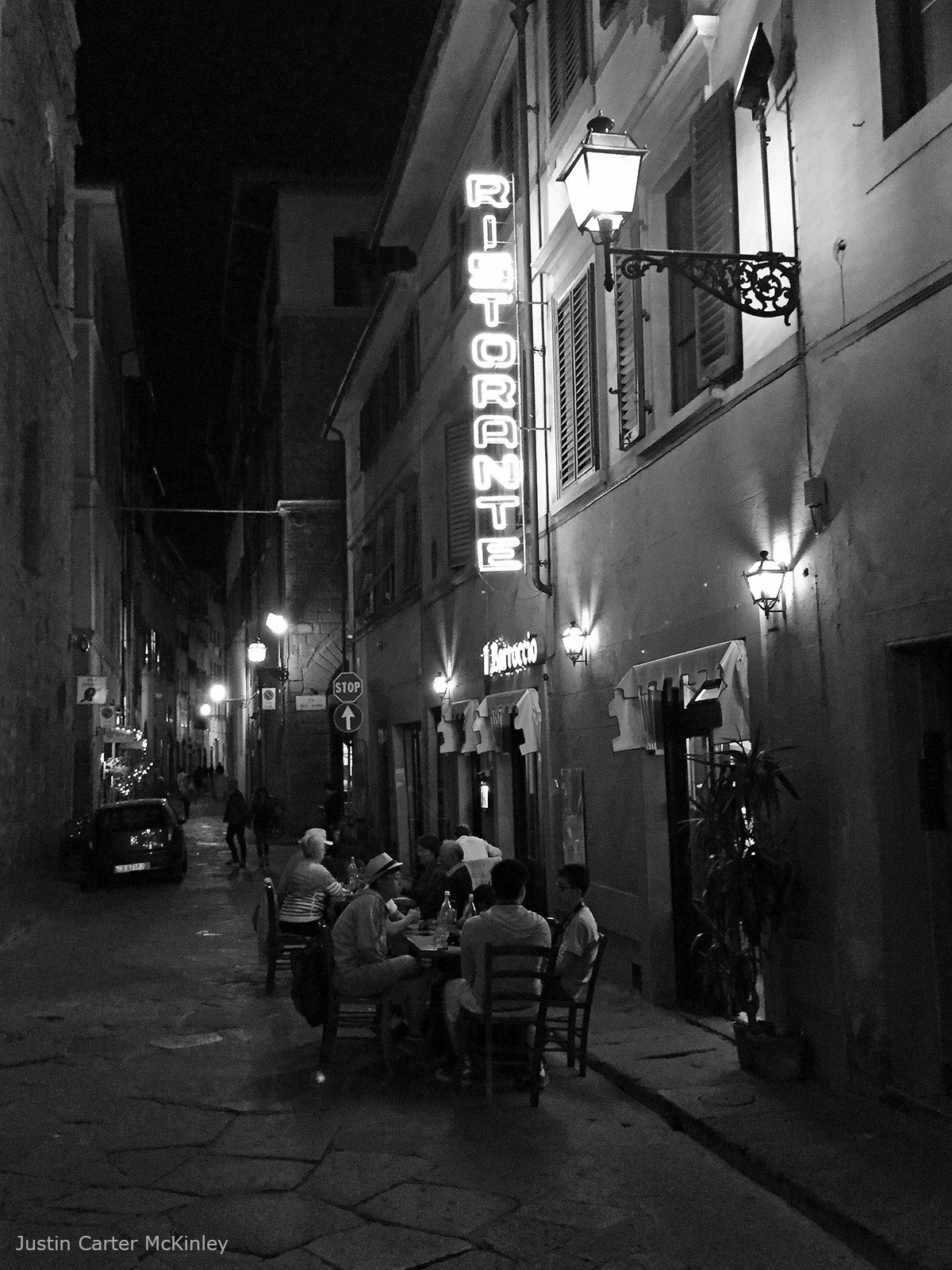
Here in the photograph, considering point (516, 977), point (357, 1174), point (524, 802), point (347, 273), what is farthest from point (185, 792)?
point (357, 1174)

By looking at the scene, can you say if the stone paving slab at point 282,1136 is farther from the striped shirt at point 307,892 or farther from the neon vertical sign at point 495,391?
the neon vertical sign at point 495,391

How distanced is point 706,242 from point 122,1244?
733 centimetres

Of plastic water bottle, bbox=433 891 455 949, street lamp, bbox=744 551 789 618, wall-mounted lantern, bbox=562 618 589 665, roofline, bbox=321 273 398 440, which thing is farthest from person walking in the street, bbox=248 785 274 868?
street lamp, bbox=744 551 789 618

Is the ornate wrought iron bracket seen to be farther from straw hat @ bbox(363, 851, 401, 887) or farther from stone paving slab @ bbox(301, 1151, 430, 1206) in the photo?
stone paving slab @ bbox(301, 1151, 430, 1206)

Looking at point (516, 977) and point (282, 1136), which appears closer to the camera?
point (282, 1136)

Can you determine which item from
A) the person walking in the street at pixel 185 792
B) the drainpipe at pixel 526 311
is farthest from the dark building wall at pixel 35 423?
the person walking in the street at pixel 185 792

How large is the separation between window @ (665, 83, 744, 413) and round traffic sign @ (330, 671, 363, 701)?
41.1 feet

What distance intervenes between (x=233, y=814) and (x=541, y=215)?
52.9ft

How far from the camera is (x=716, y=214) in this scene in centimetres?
920

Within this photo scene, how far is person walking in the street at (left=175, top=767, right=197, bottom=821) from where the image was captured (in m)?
38.9

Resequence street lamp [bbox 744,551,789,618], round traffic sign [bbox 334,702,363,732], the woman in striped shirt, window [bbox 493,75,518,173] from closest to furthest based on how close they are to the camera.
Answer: street lamp [bbox 744,551,789,618] → the woman in striped shirt → window [bbox 493,75,518,173] → round traffic sign [bbox 334,702,363,732]

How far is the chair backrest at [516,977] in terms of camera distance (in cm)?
793

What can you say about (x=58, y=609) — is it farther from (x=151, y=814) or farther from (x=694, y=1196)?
(x=694, y=1196)

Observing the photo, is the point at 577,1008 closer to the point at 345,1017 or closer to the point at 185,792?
the point at 345,1017
